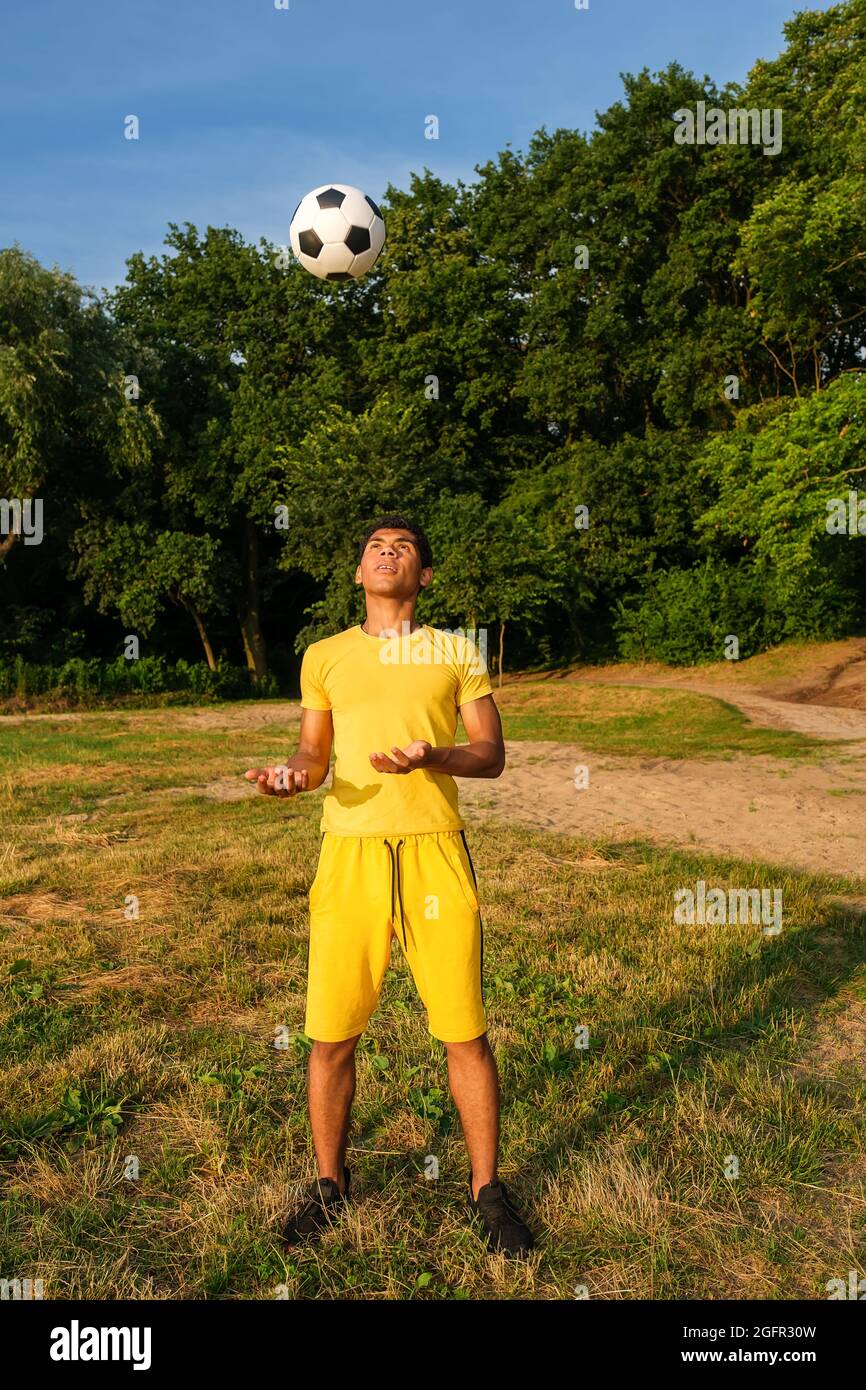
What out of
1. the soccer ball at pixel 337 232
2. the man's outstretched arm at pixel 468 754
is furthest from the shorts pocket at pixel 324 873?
the soccer ball at pixel 337 232

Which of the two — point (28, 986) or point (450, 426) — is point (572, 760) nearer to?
point (28, 986)

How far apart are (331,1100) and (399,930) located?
1.95 feet

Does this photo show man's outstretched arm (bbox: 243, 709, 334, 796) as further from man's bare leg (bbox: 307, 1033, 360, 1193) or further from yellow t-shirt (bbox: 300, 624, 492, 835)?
man's bare leg (bbox: 307, 1033, 360, 1193)

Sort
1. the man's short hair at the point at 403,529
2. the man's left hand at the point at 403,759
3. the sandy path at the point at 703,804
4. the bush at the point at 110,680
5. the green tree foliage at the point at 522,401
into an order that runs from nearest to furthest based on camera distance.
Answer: the man's left hand at the point at 403,759 → the man's short hair at the point at 403,529 → the sandy path at the point at 703,804 → the bush at the point at 110,680 → the green tree foliage at the point at 522,401

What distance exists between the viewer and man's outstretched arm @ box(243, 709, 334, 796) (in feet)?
8.18

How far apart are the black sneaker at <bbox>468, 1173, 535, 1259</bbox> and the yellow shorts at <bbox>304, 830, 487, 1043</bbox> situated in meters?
0.53

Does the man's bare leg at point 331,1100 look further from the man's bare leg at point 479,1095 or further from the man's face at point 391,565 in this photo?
the man's face at point 391,565

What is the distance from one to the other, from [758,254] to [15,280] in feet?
56.0

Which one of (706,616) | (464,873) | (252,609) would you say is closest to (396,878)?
(464,873)

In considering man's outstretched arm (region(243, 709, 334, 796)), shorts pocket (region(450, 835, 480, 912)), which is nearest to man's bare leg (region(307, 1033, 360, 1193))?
shorts pocket (region(450, 835, 480, 912))

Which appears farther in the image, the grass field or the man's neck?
the man's neck

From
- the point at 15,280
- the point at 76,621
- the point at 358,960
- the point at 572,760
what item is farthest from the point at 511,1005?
the point at 76,621

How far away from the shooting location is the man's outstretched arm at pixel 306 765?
2.49 meters

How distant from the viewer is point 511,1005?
442 cm
